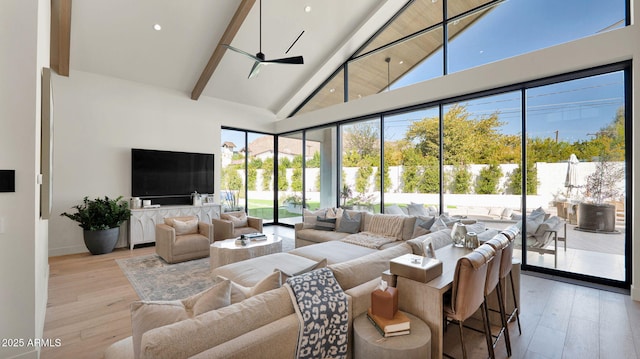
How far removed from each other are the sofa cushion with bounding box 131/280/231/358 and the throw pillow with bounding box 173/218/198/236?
3.76 meters

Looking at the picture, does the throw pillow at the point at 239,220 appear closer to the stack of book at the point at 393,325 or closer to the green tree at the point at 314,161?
the green tree at the point at 314,161

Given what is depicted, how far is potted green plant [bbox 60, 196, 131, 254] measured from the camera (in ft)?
16.5

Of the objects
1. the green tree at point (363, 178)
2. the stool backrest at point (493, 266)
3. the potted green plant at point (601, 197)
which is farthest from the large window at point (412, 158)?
the stool backrest at point (493, 266)

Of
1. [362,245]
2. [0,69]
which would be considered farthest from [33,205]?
[362,245]

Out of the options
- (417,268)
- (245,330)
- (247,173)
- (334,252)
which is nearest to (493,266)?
(417,268)

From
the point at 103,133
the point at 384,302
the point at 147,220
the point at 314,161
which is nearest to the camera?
the point at 384,302

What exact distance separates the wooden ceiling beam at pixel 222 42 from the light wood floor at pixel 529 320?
4165 millimetres

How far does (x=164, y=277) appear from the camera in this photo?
12.8 feet

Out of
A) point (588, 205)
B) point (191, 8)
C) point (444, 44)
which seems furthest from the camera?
point (444, 44)

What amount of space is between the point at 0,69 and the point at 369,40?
A: 6.10m

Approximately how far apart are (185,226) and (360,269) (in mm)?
4028

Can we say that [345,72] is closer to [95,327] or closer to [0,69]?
[0,69]

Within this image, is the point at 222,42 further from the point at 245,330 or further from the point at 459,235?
the point at 245,330

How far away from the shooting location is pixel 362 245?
4082mm
